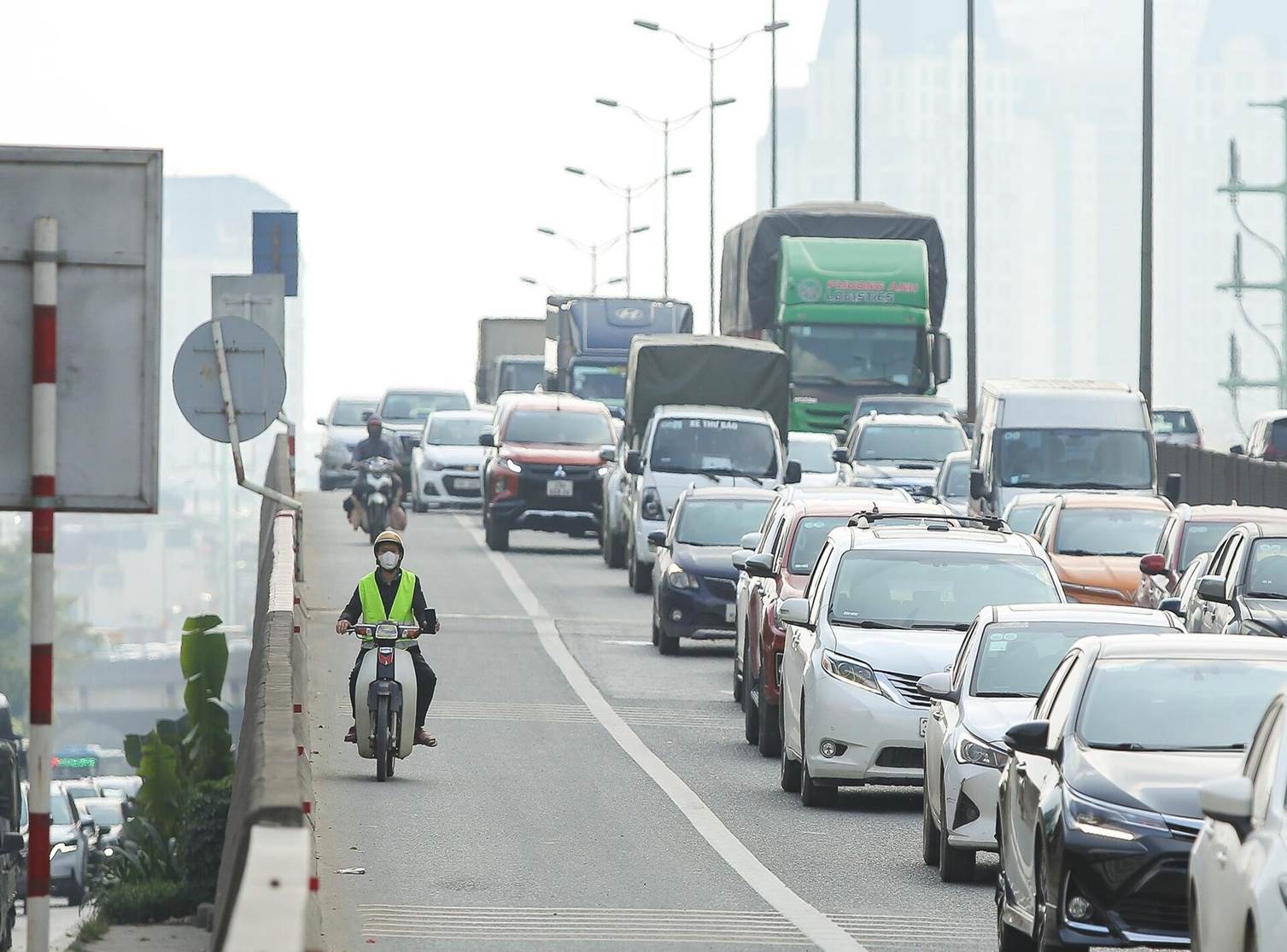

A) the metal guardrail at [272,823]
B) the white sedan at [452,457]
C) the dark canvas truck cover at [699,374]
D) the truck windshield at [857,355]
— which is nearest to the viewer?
the metal guardrail at [272,823]

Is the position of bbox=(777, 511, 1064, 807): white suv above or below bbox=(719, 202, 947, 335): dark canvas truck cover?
below

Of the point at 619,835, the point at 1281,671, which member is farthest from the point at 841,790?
the point at 1281,671

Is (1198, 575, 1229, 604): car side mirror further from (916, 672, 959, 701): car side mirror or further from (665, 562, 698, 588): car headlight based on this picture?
(665, 562, 698, 588): car headlight

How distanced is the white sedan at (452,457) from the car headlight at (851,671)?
1175 inches

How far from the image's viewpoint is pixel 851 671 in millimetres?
17016

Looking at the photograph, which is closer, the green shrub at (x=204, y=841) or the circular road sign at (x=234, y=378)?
the green shrub at (x=204, y=841)

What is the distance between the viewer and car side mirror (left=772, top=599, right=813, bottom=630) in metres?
17.5

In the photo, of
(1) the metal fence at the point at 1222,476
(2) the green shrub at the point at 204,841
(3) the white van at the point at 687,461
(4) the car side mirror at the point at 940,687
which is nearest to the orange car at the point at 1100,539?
(3) the white van at the point at 687,461

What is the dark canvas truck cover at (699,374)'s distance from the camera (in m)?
42.0

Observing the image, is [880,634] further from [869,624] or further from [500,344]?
[500,344]

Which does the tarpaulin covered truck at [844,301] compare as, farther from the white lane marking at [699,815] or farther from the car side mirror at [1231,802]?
the car side mirror at [1231,802]

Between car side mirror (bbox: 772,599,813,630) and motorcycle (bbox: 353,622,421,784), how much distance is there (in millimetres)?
2227

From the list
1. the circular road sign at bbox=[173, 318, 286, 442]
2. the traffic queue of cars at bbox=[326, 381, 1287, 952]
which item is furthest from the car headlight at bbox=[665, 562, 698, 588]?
the circular road sign at bbox=[173, 318, 286, 442]

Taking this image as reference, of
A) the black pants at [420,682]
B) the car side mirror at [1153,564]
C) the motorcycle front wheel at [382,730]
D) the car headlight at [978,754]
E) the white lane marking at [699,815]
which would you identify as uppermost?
the car side mirror at [1153,564]
